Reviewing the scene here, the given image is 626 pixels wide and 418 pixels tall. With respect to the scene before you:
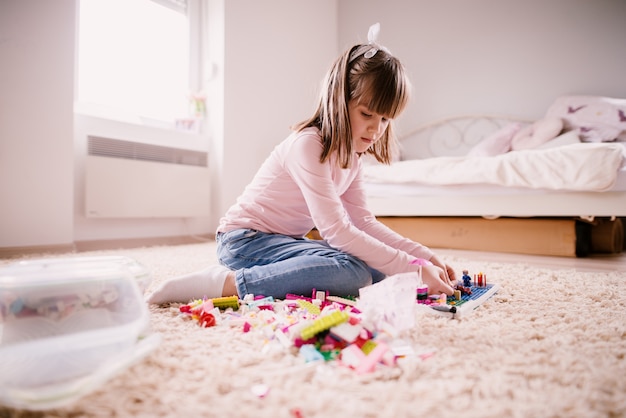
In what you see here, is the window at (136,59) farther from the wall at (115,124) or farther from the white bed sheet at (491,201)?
the white bed sheet at (491,201)

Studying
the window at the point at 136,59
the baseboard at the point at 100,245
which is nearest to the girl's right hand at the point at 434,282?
the baseboard at the point at 100,245

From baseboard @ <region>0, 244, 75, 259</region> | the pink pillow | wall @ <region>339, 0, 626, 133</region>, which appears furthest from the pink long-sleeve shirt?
wall @ <region>339, 0, 626, 133</region>

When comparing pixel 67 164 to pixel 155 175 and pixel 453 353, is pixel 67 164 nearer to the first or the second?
pixel 155 175

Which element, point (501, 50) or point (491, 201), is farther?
point (501, 50)

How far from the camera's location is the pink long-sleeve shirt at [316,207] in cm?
77

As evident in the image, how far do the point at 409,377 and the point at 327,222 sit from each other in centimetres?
37

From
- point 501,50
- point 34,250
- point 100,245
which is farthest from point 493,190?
point 34,250

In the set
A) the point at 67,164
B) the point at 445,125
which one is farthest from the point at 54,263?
the point at 445,125

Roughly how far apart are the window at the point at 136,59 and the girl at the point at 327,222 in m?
1.75

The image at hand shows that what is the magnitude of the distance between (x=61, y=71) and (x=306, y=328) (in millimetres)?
1872

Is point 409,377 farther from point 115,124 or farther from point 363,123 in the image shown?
point 115,124

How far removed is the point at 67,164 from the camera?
1.78 m

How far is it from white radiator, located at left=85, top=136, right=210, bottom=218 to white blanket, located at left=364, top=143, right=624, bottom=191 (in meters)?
1.22

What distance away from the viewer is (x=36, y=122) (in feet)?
5.51
